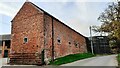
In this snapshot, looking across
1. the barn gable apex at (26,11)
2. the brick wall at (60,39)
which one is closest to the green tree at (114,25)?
the brick wall at (60,39)

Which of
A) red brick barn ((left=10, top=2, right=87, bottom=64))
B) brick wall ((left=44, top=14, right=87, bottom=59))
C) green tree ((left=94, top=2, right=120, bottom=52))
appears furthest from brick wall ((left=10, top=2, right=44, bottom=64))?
green tree ((left=94, top=2, right=120, bottom=52))

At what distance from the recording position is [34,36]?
70.3 feet

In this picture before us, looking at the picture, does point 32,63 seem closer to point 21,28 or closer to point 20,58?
point 20,58

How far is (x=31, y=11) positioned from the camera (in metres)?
22.5

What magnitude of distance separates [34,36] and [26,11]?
366 centimetres

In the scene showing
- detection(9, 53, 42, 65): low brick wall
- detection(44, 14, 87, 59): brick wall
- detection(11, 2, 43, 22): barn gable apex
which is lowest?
detection(9, 53, 42, 65): low brick wall

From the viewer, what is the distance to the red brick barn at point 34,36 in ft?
68.5

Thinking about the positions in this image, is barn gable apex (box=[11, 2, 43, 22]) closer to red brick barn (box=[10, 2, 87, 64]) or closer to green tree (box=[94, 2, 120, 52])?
red brick barn (box=[10, 2, 87, 64])

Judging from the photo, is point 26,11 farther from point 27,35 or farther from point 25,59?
point 25,59

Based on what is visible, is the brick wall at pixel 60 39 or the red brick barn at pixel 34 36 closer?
the red brick barn at pixel 34 36

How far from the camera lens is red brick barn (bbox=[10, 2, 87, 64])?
822 inches

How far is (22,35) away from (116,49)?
11125 mm

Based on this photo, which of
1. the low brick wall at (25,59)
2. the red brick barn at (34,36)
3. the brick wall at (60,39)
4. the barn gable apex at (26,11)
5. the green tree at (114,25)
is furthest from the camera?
the barn gable apex at (26,11)

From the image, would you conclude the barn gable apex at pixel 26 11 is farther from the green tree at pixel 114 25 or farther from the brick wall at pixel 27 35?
the green tree at pixel 114 25
